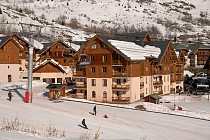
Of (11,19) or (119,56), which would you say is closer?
(119,56)

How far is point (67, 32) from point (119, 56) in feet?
390

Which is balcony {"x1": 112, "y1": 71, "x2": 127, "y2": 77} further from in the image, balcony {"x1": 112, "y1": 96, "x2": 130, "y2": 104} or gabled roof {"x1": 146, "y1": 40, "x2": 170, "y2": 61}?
gabled roof {"x1": 146, "y1": 40, "x2": 170, "y2": 61}

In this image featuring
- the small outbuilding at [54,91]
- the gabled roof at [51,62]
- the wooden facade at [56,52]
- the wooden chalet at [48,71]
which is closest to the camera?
the small outbuilding at [54,91]

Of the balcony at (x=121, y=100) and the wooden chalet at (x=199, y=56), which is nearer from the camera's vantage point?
the balcony at (x=121, y=100)

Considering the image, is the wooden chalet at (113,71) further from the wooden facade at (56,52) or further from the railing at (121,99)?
the wooden facade at (56,52)

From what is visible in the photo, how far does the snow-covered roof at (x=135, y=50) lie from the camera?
47.9 m

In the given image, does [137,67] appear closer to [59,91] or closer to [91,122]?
[59,91]

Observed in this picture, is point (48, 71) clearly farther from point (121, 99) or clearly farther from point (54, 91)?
point (121, 99)

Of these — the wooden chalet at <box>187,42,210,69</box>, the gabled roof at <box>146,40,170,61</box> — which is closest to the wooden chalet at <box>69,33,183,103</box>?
the gabled roof at <box>146,40,170,61</box>

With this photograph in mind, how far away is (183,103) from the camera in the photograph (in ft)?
155

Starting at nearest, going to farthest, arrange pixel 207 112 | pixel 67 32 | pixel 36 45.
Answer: pixel 207 112, pixel 36 45, pixel 67 32

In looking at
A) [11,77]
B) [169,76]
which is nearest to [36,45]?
[11,77]

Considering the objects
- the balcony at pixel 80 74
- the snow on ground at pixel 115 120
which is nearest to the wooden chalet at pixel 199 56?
the balcony at pixel 80 74

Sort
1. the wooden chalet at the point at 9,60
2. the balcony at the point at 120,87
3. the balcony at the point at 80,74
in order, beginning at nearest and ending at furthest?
1. the balcony at the point at 120,87
2. the balcony at the point at 80,74
3. the wooden chalet at the point at 9,60
